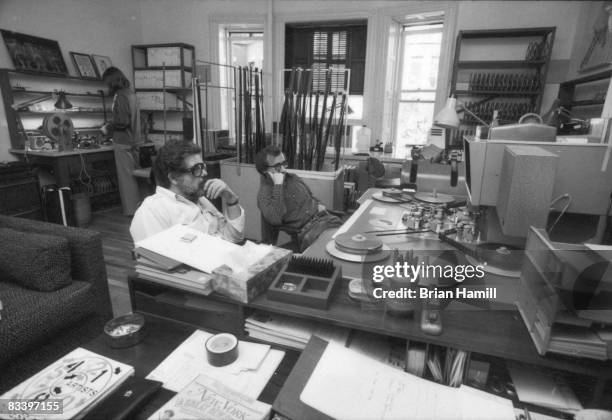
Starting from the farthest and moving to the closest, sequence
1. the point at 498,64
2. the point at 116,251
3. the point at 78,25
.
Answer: the point at 78,25 → the point at 498,64 → the point at 116,251

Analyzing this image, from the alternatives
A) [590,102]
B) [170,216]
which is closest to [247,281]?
[170,216]

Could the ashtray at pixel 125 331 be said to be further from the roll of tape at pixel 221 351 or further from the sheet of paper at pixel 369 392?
the sheet of paper at pixel 369 392

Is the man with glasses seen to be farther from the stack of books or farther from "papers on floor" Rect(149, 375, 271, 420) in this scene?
"papers on floor" Rect(149, 375, 271, 420)

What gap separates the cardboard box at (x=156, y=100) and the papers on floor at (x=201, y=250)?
182 inches

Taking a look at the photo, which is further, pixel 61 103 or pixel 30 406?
pixel 61 103

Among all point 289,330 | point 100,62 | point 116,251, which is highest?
point 100,62

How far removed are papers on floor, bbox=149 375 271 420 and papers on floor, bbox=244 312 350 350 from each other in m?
0.19

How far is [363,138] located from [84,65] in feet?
12.1

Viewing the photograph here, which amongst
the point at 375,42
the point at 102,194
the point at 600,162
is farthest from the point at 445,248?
the point at 102,194

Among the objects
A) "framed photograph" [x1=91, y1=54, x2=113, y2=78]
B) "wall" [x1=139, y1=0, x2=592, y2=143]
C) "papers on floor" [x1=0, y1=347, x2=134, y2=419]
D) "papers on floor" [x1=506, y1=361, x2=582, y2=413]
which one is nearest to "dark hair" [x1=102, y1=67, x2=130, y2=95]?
"framed photograph" [x1=91, y1=54, x2=113, y2=78]

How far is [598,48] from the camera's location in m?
2.59

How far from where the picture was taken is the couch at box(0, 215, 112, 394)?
1.36m

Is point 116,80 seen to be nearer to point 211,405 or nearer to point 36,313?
point 36,313

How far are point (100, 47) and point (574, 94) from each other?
5740 millimetres
